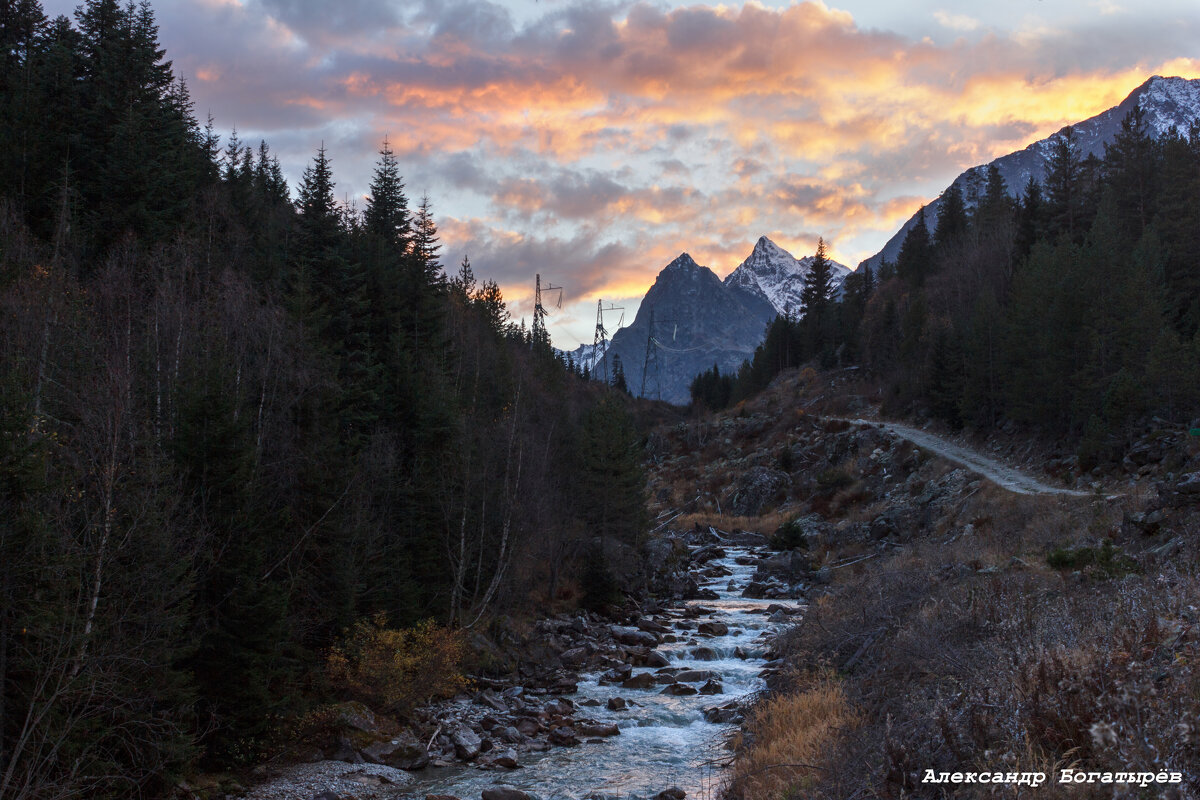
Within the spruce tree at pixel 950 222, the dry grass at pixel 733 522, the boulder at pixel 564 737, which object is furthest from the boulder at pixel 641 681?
the spruce tree at pixel 950 222

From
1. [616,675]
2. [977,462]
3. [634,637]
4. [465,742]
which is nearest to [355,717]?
[465,742]

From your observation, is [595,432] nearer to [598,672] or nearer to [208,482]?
[598,672]

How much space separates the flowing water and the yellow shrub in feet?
14.2

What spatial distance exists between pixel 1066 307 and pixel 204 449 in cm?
4423

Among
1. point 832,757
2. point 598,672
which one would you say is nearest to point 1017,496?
point 598,672

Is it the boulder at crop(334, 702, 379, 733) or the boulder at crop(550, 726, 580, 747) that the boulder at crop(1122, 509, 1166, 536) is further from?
the boulder at crop(334, 702, 379, 733)

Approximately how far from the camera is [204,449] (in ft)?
58.8

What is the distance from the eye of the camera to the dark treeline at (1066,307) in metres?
34.2

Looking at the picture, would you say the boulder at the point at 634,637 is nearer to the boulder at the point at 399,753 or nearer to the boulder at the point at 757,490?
the boulder at the point at 399,753

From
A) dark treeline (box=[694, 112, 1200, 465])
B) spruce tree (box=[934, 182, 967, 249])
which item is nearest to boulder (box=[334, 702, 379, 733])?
dark treeline (box=[694, 112, 1200, 465])

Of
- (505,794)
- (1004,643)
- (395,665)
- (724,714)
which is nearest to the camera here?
(1004,643)

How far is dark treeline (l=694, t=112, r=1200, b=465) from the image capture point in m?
34.2

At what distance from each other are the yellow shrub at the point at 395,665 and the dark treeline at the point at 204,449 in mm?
815

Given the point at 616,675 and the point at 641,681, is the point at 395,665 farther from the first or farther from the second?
the point at 641,681
